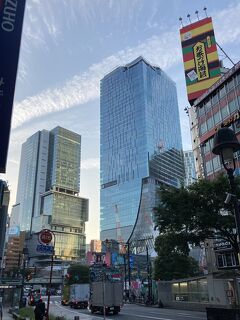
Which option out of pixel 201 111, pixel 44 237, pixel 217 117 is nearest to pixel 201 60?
pixel 201 111

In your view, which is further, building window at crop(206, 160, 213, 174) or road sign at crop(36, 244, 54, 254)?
building window at crop(206, 160, 213, 174)

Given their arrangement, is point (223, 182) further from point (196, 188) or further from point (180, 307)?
point (180, 307)

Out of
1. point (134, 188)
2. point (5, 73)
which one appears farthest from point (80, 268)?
point (5, 73)

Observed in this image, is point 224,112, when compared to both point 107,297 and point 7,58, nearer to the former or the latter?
point 107,297

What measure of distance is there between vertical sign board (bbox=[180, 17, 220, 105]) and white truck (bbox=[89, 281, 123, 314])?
114ft

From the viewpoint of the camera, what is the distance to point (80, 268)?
385 ft

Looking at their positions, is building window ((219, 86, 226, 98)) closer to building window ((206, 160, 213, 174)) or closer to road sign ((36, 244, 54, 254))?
building window ((206, 160, 213, 174))

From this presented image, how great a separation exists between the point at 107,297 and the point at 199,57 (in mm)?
43068

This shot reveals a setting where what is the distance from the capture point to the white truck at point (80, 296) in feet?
173

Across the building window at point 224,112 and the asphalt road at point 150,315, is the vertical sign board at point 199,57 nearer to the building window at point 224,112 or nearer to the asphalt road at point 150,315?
the building window at point 224,112

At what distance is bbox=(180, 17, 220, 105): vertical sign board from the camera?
58969mm

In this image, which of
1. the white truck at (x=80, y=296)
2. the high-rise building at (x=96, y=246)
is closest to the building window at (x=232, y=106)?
the white truck at (x=80, y=296)

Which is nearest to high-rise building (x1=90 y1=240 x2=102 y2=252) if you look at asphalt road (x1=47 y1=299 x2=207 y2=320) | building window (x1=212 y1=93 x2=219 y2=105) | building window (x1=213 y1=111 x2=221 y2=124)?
building window (x1=212 y1=93 x2=219 y2=105)

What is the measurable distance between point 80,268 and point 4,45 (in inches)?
4369
